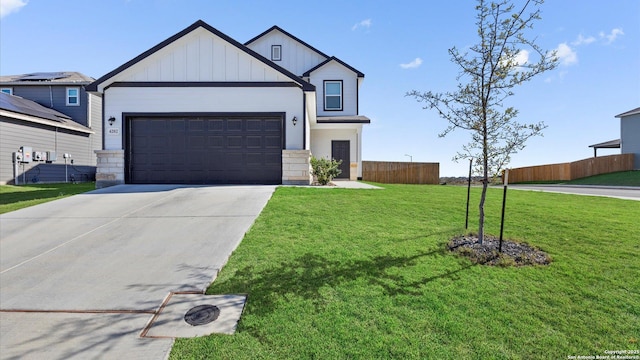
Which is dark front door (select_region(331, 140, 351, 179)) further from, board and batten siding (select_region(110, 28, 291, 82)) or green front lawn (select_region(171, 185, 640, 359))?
green front lawn (select_region(171, 185, 640, 359))

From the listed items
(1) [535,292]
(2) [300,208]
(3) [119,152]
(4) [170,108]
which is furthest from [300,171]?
(1) [535,292]

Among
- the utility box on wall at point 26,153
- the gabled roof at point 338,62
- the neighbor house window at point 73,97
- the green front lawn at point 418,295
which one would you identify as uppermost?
the gabled roof at point 338,62

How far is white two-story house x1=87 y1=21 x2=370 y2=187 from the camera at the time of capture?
11312 mm

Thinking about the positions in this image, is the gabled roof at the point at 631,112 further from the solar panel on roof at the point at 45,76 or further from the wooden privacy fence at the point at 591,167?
the solar panel on roof at the point at 45,76

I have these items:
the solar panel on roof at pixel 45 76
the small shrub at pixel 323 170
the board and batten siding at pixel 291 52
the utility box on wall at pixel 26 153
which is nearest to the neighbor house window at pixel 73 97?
the solar panel on roof at pixel 45 76

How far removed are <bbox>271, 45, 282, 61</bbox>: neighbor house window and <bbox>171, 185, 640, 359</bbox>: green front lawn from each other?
52.0 feet

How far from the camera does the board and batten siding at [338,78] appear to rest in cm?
1823

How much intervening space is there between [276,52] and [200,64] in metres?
8.75

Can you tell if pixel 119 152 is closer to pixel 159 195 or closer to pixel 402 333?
pixel 159 195

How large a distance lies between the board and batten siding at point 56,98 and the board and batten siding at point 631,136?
4289cm

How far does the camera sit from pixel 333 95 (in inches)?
723

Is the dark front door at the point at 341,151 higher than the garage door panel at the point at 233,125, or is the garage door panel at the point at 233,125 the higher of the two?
the garage door panel at the point at 233,125

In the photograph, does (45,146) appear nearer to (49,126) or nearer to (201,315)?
(49,126)

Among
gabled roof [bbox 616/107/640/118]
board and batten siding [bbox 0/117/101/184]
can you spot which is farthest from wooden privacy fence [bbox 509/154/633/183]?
board and batten siding [bbox 0/117/101/184]
